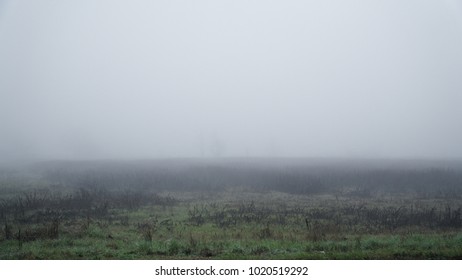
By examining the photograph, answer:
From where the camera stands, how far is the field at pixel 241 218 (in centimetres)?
1234

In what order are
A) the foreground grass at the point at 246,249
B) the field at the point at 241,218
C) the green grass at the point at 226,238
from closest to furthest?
the foreground grass at the point at 246,249
the green grass at the point at 226,238
the field at the point at 241,218

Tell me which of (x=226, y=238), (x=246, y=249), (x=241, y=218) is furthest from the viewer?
(x=241, y=218)

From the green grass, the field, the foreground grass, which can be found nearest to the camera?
the foreground grass

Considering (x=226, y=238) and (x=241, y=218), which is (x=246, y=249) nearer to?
(x=226, y=238)

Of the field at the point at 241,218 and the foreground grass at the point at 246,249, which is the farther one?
the field at the point at 241,218

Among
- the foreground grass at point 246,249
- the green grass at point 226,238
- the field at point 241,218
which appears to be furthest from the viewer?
the field at point 241,218

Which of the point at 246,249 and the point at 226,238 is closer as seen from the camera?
the point at 246,249

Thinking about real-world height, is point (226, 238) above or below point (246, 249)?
below

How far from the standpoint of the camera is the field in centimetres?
1234

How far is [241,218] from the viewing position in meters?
20.4

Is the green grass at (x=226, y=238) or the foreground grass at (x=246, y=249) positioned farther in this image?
the green grass at (x=226, y=238)

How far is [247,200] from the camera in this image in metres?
27.7

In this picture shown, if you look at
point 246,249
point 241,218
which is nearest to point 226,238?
Answer: point 246,249
